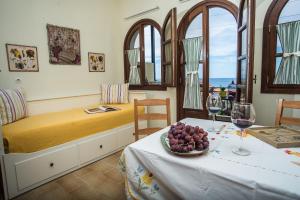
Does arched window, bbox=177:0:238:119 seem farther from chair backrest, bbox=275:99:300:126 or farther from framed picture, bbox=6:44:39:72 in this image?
framed picture, bbox=6:44:39:72

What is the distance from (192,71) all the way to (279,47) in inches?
45.2

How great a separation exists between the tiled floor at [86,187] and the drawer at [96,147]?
146 mm

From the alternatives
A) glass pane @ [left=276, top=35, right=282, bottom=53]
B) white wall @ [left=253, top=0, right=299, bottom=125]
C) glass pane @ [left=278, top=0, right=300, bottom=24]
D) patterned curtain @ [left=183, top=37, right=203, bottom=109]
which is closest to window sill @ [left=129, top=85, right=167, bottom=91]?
patterned curtain @ [left=183, top=37, right=203, bottom=109]

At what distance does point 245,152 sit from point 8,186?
6.49 ft

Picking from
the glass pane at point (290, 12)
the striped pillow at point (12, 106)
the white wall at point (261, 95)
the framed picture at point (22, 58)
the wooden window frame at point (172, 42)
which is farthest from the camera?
the wooden window frame at point (172, 42)

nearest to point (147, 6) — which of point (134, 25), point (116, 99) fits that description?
point (134, 25)

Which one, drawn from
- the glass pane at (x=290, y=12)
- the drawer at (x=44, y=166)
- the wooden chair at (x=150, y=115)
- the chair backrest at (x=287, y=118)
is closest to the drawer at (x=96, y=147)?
the drawer at (x=44, y=166)

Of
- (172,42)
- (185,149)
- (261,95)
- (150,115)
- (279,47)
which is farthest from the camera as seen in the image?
(172,42)

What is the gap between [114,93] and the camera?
131 inches

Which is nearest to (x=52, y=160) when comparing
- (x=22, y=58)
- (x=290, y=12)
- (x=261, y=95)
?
(x=22, y=58)

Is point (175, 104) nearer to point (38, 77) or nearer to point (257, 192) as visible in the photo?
point (38, 77)

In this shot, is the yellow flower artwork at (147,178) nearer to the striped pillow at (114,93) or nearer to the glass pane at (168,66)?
the glass pane at (168,66)

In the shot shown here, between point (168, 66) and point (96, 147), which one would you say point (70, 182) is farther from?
point (168, 66)

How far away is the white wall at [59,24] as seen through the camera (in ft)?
7.64
